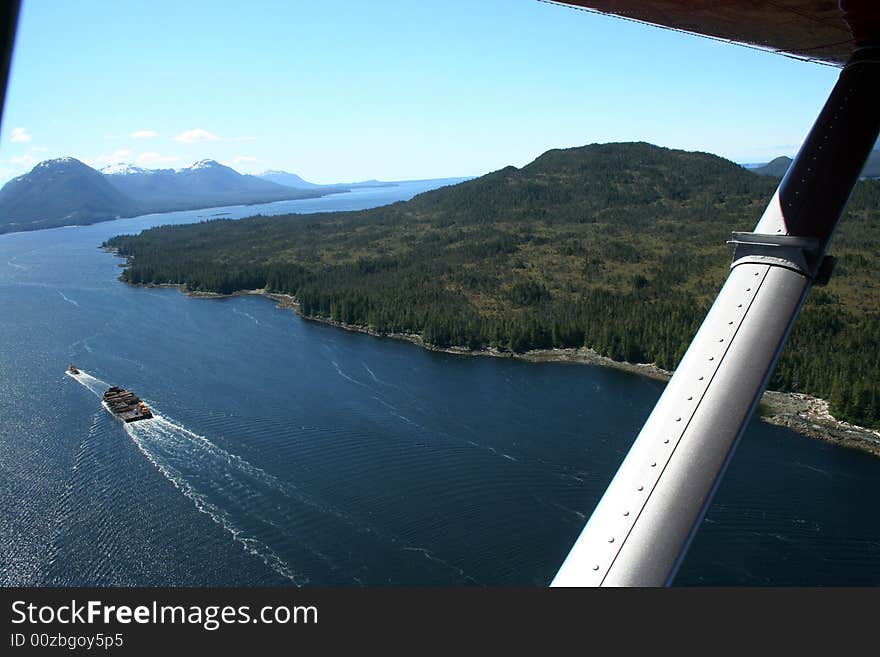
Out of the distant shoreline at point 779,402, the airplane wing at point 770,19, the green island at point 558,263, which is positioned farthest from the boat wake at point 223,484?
the green island at point 558,263

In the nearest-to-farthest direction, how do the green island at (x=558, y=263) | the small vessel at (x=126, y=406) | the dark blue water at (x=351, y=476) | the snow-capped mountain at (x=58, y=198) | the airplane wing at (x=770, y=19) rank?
the airplane wing at (x=770, y=19), the dark blue water at (x=351, y=476), the small vessel at (x=126, y=406), the green island at (x=558, y=263), the snow-capped mountain at (x=58, y=198)

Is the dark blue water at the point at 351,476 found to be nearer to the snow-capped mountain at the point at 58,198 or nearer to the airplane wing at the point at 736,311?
the airplane wing at the point at 736,311

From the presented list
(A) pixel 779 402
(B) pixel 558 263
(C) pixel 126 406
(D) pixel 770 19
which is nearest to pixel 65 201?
(B) pixel 558 263

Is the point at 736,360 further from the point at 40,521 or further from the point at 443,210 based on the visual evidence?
the point at 443,210

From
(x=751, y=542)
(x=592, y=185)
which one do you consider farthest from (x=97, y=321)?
(x=592, y=185)

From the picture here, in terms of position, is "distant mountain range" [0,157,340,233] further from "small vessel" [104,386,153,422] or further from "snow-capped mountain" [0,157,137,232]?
"small vessel" [104,386,153,422]

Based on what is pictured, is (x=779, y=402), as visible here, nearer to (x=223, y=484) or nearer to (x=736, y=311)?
(x=223, y=484)
